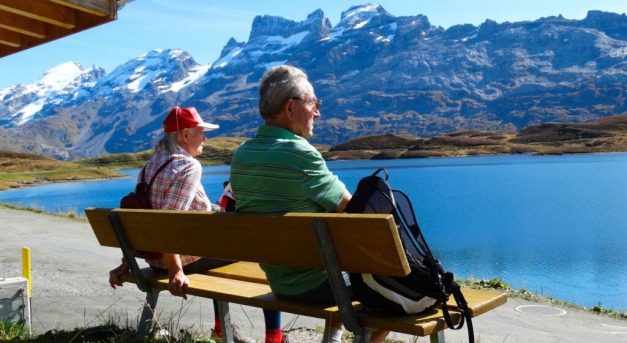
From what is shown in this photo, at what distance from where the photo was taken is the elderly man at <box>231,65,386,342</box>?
12.3 ft

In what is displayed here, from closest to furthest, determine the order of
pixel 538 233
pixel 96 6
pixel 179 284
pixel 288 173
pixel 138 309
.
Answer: pixel 288 173 → pixel 179 284 → pixel 96 6 → pixel 138 309 → pixel 538 233

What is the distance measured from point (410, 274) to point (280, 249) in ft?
2.45

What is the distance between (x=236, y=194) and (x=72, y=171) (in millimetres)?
126545

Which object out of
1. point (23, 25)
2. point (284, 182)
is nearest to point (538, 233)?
point (23, 25)

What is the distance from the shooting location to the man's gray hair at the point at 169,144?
5.12 meters

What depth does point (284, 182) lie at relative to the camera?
379 cm

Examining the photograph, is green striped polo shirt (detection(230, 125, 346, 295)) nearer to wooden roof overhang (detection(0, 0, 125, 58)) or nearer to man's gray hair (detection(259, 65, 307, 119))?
man's gray hair (detection(259, 65, 307, 119))

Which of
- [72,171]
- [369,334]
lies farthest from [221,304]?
[72,171]

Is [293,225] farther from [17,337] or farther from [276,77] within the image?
[17,337]

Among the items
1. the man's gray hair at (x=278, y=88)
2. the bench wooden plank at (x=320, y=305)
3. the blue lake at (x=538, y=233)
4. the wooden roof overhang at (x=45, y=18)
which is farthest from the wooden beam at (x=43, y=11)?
the blue lake at (x=538, y=233)

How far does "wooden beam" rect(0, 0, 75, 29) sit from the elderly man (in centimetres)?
303

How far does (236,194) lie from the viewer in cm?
411

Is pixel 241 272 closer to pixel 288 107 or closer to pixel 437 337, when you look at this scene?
pixel 288 107

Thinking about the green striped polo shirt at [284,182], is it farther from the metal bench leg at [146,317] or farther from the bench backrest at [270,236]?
the metal bench leg at [146,317]
